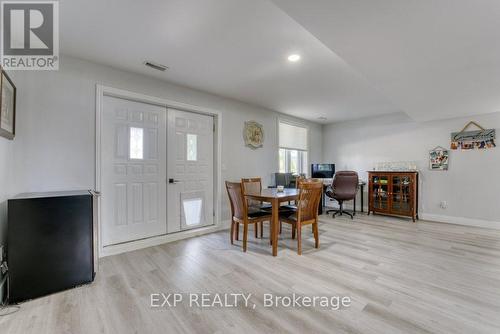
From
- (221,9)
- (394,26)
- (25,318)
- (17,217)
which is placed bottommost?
(25,318)

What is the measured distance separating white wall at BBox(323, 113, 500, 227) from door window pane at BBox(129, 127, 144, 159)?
5113mm

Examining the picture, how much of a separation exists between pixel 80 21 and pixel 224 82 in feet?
6.00

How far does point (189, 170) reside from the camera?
149 inches

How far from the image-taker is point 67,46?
245 centimetres

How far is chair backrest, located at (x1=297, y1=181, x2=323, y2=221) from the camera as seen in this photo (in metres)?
2.90

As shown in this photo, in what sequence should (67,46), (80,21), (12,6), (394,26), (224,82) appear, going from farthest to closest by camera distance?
(224,82)
(67,46)
(80,21)
(12,6)
(394,26)

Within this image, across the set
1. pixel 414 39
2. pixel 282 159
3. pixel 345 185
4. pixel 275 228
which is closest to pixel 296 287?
pixel 275 228

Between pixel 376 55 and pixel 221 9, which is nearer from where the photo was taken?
pixel 221 9

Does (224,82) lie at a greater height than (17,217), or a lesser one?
greater

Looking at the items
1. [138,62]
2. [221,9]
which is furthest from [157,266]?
[221,9]

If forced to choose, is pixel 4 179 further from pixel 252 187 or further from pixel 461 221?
pixel 461 221

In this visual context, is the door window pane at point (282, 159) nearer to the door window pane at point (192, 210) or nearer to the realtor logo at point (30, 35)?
the door window pane at point (192, 210)

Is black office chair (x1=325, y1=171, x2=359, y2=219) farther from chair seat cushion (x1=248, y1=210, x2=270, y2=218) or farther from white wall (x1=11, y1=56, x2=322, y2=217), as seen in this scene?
white wall (x1=11, y1=56, x2=322, y2=217)

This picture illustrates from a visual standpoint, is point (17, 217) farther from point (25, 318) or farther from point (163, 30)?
point (163, 30)
